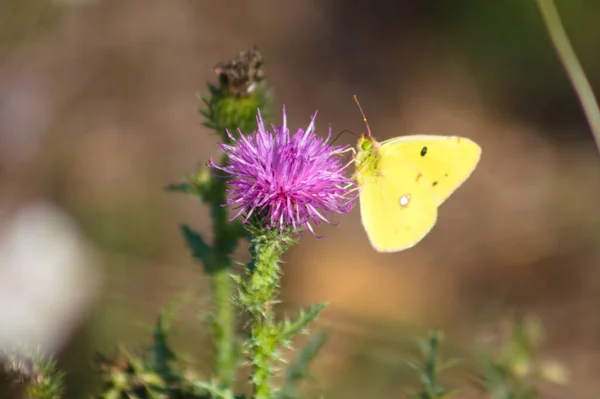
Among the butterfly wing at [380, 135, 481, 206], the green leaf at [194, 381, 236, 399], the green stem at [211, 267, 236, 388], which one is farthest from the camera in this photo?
the butterfly wing at [380, 135, 481, 206]

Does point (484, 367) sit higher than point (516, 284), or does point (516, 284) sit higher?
point (516, 284)

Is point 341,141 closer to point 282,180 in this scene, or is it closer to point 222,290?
point 222,290

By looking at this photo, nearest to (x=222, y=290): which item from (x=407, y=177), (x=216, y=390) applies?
(x=216, y=390)

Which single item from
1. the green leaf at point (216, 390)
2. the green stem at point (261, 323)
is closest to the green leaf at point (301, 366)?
the green stem at point (261, 323)

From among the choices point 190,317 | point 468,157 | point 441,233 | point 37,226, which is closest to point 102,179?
point 37,226

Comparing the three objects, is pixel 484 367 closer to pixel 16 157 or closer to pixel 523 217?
pixel 523 217

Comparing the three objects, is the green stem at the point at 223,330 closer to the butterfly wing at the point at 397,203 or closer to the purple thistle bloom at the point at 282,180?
the purple thistle bloom at the point at 282,180

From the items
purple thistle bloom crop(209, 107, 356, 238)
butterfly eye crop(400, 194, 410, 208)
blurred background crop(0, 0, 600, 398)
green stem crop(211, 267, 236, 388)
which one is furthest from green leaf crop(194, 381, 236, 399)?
blurred background crop(0, 0, 600, 398)

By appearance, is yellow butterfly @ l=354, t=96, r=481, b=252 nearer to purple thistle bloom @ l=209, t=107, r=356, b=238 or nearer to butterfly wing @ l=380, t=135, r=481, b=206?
butterfly wing @ l=380, t=135, r=481, b=206
